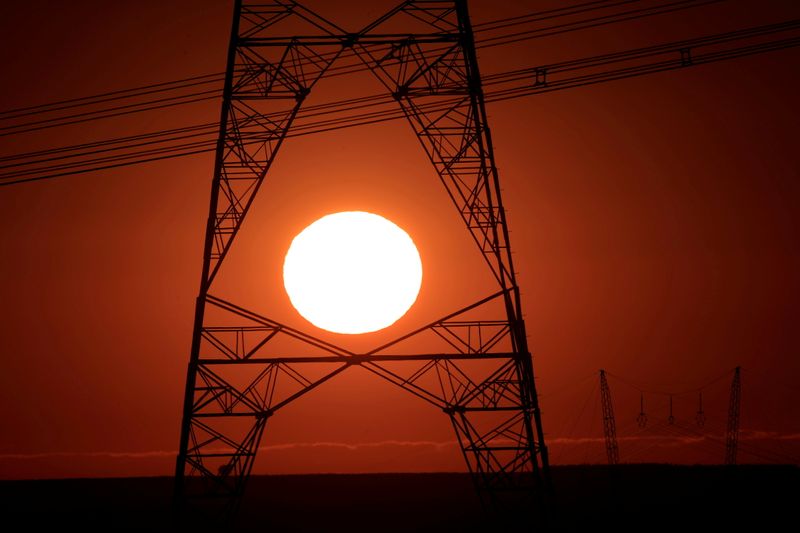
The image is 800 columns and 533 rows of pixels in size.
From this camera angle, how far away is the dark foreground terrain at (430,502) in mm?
20781

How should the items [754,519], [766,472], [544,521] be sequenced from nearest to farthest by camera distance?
1. [544,521]
2. [754,519]
3. [766,472]

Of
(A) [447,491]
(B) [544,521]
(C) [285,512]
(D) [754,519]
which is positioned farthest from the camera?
(A) [447,491]

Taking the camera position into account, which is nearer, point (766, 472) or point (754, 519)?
point (754, 519)

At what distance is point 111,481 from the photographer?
93.6 feet

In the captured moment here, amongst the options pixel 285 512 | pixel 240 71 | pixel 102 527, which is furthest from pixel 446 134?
pixel 102 527

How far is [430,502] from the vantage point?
23.7m

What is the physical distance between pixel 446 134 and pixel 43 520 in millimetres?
15735

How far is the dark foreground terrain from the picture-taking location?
2078 cm

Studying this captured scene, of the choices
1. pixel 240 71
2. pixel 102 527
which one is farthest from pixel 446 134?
pixel 102 527

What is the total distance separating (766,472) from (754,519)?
8815 millimetres

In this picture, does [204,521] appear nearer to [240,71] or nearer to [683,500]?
[240,71]

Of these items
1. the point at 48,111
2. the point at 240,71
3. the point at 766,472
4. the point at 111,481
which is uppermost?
the point at 48,111

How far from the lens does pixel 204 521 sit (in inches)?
830

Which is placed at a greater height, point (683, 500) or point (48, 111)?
point (48, 111)
